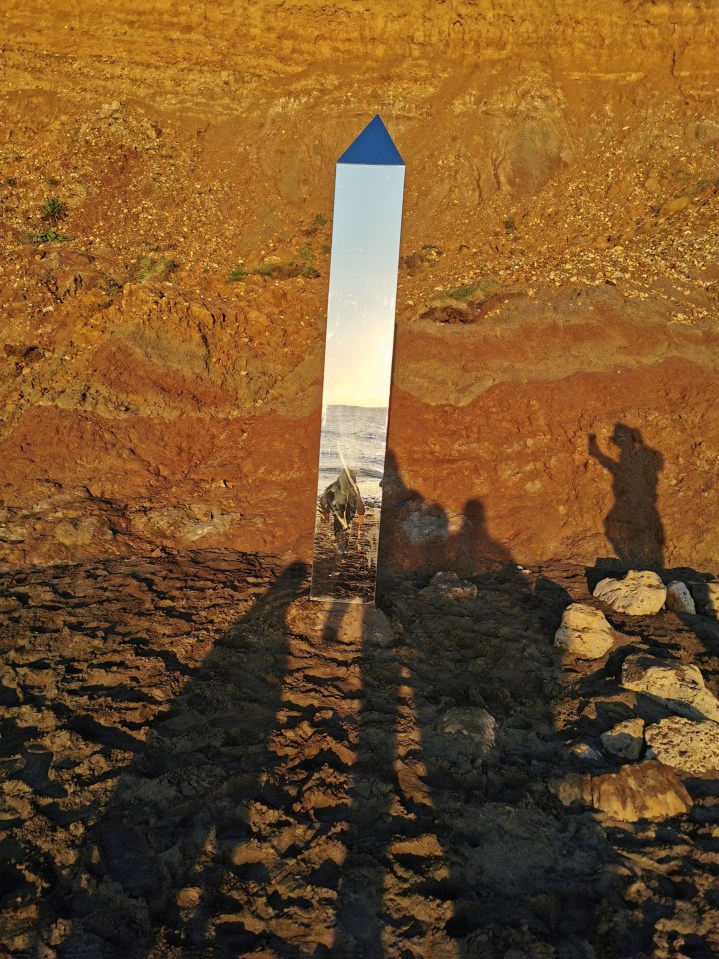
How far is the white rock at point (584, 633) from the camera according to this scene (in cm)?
454

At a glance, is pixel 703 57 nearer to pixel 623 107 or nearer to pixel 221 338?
pixel 623 107

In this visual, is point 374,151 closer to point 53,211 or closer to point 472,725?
point 472,725

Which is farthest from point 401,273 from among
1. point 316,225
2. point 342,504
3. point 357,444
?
point 342,504

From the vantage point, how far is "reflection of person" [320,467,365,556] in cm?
468

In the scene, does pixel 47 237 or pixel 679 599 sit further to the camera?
pixel 47 237

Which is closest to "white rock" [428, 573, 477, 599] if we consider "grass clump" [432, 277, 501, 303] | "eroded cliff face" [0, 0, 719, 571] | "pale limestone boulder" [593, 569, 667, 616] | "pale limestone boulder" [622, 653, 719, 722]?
"eroded cliff face" [0, 0, 719, 571]

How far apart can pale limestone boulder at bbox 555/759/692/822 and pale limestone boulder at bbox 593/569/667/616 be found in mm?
2029

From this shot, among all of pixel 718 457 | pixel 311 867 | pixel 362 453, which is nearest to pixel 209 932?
pixel 311 867

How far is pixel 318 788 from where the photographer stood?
3.10 metres

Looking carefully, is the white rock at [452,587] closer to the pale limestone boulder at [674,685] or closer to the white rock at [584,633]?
the white rock at [584,633]

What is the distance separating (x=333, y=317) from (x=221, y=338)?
4.77m

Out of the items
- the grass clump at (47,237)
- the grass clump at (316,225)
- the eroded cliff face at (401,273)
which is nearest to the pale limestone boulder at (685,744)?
the eroded cliff face at (401,273)

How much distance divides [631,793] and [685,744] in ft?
1.90

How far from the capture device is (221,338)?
8.62 m
